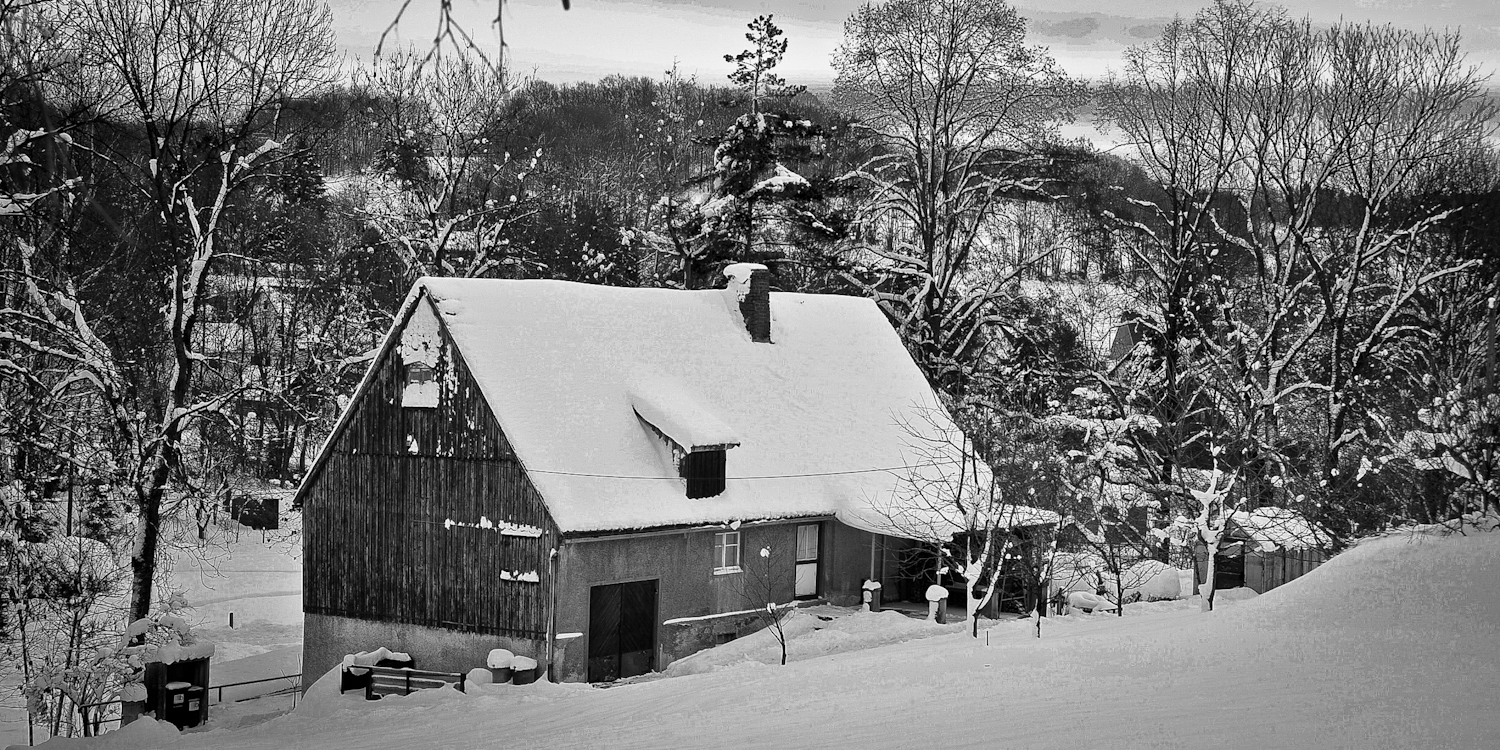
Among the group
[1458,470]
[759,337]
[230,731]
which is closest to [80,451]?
[230,731]

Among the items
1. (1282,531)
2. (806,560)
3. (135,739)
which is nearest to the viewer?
(135,739)

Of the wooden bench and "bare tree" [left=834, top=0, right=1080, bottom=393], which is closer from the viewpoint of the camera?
the wooden bench

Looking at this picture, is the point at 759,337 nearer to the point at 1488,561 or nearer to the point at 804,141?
the point at 804,141

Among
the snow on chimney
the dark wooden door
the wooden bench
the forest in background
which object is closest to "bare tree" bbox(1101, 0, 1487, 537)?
the forest in background

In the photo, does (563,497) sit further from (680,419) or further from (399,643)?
(399,643)

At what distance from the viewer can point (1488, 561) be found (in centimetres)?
1462

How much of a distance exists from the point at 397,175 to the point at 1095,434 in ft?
76.8

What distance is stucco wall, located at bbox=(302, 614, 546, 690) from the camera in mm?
22641

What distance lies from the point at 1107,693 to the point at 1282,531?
20646 mm

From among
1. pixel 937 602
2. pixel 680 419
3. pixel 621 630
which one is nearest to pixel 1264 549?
pixel 937 602

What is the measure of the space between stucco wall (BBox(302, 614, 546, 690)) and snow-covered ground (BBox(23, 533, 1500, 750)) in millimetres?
2906

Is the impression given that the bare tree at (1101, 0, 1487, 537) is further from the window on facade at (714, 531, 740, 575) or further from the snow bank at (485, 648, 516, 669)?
the snow bank at (485, 648, 516, 669)

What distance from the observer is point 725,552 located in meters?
24.9

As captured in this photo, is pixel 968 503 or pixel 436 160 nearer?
pixel 968 503
